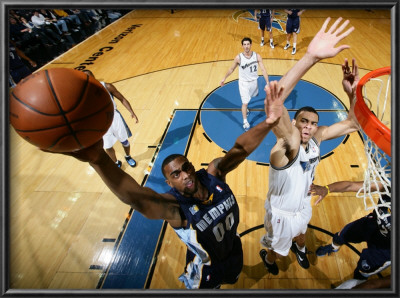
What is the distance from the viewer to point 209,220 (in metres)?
2.10

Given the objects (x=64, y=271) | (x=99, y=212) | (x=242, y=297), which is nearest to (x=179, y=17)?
(x=99, y=212)

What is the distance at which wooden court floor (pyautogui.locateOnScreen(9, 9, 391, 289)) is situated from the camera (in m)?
3.08

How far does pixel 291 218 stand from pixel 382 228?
2.60 feet

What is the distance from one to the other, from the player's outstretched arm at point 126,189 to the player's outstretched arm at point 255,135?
0.50 meters

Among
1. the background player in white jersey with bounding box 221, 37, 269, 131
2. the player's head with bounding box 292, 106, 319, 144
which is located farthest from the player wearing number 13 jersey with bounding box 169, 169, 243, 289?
the background player in white jersey with bounding box 221, 37, 269, 131

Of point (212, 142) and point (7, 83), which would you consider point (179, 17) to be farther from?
point (7, 83)

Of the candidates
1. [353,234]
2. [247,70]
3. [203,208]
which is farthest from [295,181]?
[247,70]

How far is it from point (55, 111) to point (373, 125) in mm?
1888

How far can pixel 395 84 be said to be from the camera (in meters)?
1.15

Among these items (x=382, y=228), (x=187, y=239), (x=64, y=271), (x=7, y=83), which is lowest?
(x=64, y=271)

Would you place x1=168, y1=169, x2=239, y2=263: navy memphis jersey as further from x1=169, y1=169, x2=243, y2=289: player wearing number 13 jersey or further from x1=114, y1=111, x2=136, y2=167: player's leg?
x1=114, y1=111, x2=136, y2=167: player's leg

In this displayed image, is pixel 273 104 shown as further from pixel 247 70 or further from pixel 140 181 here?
pixel 247 70

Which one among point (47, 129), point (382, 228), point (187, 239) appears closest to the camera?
point (47, 129)

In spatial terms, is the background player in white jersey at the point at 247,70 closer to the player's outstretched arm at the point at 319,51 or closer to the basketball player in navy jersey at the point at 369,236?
the basketball player in navy jersey at the point at 369,236
